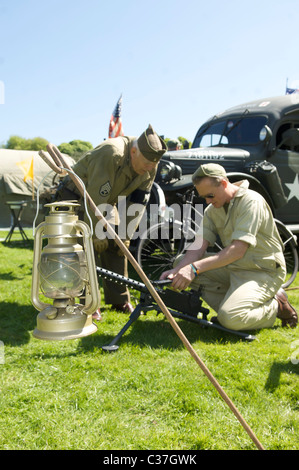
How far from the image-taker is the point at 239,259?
3395 mm

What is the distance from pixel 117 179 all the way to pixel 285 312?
6.36 feet

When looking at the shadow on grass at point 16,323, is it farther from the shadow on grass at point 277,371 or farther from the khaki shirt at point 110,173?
the shadow on grass at point 277,371

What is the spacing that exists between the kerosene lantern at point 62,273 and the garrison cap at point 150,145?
7.26 feet

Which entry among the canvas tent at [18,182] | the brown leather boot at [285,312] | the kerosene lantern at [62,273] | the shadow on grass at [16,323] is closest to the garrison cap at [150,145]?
the brown leather boot at [285,312]

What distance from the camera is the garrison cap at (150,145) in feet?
10.4

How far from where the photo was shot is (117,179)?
354cm

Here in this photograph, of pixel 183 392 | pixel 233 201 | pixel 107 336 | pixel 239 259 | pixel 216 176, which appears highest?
pixel 216 176

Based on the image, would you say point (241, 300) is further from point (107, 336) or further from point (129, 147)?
point (129, 147)

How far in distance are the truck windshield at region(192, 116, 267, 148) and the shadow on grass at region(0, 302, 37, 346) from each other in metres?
4.15

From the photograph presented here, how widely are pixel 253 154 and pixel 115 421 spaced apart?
4.70 m

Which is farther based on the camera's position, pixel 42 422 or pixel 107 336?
pixel 107 336

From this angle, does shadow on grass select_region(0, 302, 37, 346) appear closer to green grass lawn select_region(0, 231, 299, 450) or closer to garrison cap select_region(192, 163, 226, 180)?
green grass lawn select_region(0, 231, 299, 450)

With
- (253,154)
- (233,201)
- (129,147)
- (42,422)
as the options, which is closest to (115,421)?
(42,422)

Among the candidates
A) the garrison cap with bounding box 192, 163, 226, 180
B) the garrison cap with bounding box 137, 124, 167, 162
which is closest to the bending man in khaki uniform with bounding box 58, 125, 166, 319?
the garrison cap with bounding box 137, 124, 167, 162
